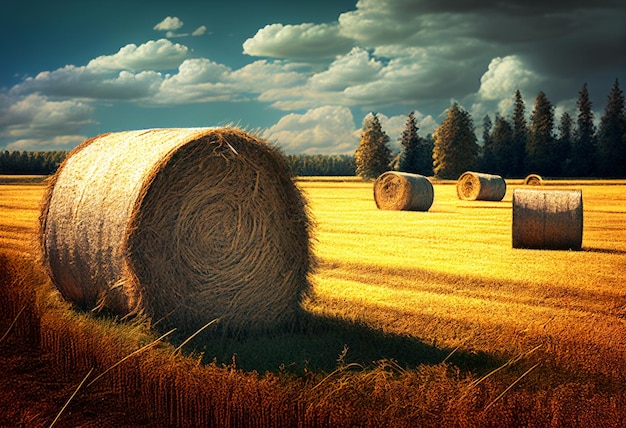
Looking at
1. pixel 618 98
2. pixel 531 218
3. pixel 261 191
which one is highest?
pixel 618 98

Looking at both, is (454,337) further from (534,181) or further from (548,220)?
(534,181)

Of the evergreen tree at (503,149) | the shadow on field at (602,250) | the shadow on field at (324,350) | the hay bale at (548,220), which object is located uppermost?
the evergreen tree at (503,149)

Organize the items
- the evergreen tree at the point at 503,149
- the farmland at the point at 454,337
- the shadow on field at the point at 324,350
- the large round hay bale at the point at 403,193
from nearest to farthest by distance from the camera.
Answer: the farmland at the point at 454,337 < the shadow on field at the point at 324,350 < the large round hay bale at the point at 403,193 < the evergreen tree at the point at 503,149

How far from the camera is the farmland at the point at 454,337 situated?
4.15 metres

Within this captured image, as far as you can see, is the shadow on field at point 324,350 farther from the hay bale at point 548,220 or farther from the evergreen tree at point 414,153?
the evergreen tree at point 414,153

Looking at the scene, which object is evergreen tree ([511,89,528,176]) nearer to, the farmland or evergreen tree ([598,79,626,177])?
evergreen tree ([598,79,626,177])

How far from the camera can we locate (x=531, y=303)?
7.95 metres

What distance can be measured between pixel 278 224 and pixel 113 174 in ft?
5.99

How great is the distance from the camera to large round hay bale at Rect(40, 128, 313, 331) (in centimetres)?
624

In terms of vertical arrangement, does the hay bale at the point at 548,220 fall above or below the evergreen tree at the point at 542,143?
below

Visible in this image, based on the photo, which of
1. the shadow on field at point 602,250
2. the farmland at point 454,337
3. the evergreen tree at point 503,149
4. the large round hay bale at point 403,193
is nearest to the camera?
the farmland at point 454,337

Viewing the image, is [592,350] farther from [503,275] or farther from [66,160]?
[66,160]

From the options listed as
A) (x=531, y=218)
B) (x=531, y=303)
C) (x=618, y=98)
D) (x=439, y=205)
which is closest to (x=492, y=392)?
(x=531, y=303)

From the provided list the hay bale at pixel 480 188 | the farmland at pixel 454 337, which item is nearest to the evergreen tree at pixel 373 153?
the hay bale at pixel 480 188
